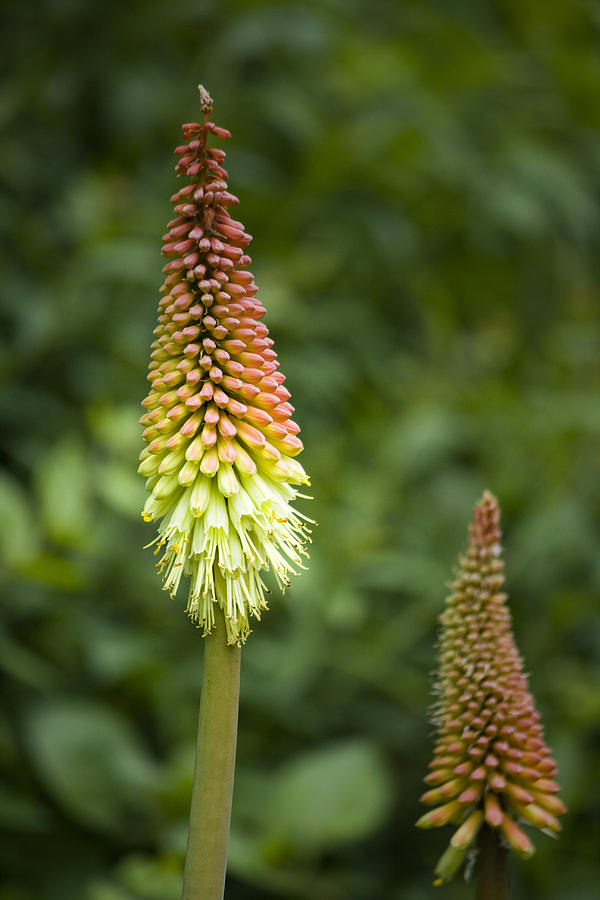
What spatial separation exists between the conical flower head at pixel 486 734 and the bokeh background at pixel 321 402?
1.30 meters

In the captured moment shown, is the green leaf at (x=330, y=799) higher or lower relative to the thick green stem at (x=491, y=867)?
higher

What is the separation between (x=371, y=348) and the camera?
15.7 ft

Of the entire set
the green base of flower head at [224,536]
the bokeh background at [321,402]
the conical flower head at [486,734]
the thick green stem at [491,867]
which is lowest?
the thick green stem at [491,867]

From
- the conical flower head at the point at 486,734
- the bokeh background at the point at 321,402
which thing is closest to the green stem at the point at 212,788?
the conical flower head at the point at 486,734

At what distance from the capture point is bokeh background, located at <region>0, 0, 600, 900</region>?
287 cm

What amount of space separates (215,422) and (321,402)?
3129mm

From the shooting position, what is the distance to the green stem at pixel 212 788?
965mm

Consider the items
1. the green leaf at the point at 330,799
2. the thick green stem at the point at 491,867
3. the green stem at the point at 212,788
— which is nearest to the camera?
the green stem at the point at 212,788

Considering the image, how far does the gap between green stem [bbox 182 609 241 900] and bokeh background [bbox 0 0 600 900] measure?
4.82 feet

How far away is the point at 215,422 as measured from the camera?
124cm

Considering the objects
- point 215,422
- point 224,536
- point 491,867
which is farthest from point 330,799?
point 215,422

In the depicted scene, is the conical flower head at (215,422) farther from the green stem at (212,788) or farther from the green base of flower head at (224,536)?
the green stem at (212,788)

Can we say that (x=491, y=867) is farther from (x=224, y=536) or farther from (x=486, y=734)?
(x=224, y=536)

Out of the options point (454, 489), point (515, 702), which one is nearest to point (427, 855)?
point (454, 489)
